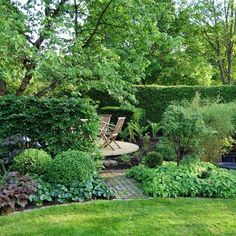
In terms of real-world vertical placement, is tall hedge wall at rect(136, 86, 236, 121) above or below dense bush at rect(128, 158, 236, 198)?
above

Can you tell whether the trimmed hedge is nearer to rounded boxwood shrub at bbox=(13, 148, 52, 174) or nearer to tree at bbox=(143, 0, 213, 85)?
tree at bbox=(143, 0, 213, 85)

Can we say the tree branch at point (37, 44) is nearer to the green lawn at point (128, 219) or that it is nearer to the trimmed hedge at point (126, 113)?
the green lawn at point (128, 219)

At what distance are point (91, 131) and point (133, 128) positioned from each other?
17.2ft

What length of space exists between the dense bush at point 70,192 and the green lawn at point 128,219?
0.78 ft

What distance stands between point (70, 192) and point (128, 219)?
3.71 feet

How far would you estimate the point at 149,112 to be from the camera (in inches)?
531

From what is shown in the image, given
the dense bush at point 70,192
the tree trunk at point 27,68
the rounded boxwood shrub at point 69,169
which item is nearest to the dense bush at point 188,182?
the dense bush at point 70,192

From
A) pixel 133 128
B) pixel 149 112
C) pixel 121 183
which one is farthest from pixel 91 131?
pixel 149 112

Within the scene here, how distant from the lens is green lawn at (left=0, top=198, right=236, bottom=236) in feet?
12.6

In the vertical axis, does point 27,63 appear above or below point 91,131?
above

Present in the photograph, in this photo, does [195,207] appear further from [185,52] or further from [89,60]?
[185,52]

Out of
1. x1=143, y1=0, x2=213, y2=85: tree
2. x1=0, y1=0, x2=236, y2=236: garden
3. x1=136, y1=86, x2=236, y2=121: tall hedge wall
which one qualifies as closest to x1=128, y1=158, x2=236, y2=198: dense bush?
x1=0, y1=0, x2=236, y2=236: garden

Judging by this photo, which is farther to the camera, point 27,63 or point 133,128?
point 133,128

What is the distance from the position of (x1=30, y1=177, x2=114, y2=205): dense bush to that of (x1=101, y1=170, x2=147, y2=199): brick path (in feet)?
0.97
